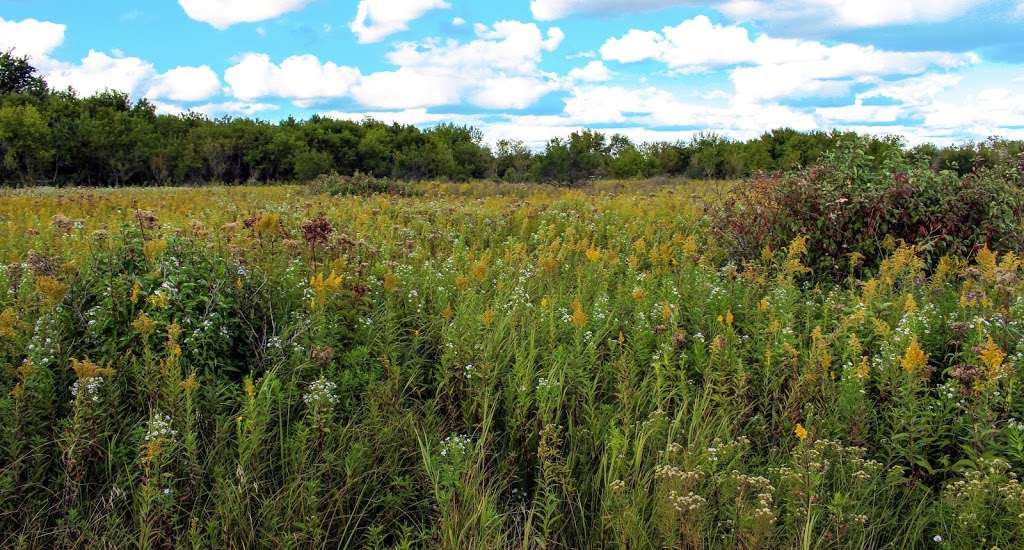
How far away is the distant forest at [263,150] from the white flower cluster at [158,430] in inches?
1234

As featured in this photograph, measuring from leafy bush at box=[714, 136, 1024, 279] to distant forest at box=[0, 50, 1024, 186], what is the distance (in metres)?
27.0

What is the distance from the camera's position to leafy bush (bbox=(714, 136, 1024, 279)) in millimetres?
6609

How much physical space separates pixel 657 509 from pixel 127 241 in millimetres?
3828

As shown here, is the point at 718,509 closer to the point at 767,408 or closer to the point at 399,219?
the point at 767,408

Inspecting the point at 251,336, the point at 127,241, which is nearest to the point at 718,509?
the point at 251,336

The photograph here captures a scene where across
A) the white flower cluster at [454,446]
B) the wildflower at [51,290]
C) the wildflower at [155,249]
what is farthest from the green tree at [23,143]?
the white flower cluster at [454,446]

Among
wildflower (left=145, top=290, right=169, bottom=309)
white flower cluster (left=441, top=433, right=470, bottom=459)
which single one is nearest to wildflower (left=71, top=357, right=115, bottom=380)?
wildflower (left=145, top=290, right=169, bottom=309)

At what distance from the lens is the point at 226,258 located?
4.89 meters

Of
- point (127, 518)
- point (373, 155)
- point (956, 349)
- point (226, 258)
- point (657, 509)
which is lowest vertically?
point (127, 518)

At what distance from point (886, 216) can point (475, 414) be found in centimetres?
493

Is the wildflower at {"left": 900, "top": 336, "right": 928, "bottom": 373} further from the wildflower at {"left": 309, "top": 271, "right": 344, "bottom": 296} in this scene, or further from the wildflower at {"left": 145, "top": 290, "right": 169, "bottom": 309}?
the wildflower at {"left": 145, "top": 290, "right": 169, "bottom": 309}

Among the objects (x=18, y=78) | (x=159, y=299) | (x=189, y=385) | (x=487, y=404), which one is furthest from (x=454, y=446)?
(x=18, y=78)

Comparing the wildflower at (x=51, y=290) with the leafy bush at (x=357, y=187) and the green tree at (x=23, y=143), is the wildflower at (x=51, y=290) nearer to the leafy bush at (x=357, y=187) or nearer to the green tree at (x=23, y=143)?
the leafy bush at (x=357, y=187)

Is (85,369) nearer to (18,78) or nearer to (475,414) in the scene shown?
(475,414)
